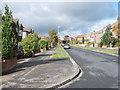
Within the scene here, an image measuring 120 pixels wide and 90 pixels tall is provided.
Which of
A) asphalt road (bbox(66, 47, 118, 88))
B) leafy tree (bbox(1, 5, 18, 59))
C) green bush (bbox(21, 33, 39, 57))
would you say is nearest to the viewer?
asphalt road (bbox(66, 47, 118, 88))

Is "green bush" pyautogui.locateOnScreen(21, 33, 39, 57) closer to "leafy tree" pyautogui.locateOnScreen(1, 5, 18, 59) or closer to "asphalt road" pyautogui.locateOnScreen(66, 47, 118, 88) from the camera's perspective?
"leafy tree" pyautogui.locateOnScreen(1, 5, 18, 59)

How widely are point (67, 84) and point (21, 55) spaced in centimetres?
1149

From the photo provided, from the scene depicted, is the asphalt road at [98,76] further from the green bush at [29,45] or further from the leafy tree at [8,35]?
the green bush at [29,45]

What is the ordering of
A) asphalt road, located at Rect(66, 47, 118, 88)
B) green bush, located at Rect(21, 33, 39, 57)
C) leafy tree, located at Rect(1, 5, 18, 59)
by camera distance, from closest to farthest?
asphalt road, located at Rect(66, 47, 118, 88), leafy tree, located at Rect(1, 5, 18, 59), green bush, located at Rect(21, 33, 39, 57)

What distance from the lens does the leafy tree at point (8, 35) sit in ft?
29.5

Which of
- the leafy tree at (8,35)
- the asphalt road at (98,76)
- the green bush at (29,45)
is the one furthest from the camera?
the green bush at (29,45)

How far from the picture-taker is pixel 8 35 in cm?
940

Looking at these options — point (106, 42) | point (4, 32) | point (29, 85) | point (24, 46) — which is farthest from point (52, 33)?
point (29, 85)

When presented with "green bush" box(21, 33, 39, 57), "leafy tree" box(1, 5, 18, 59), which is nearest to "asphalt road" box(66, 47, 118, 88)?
"leafy tree" box(1, 5, 18, 59)

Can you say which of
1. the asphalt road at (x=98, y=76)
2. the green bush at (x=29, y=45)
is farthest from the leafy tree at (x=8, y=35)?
the green bush at (x=29, y=45)

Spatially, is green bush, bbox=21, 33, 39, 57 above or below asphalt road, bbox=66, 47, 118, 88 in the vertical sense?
above

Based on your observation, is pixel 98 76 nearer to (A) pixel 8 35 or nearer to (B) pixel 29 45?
(A) pixel 8 35

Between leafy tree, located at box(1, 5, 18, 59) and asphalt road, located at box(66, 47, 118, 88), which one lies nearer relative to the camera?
asphalt road, located at box(66, 47, 118, 88)

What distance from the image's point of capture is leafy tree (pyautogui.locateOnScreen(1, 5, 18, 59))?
8.98 metres
